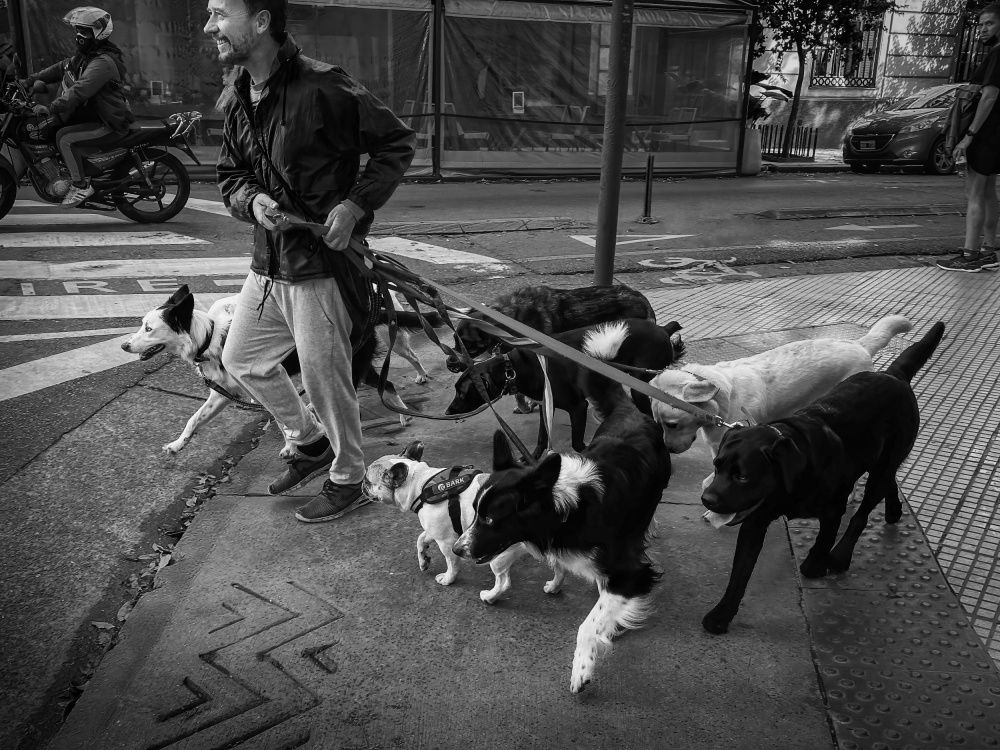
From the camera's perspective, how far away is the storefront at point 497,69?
14.7m

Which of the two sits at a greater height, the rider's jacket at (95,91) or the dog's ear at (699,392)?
the rider's jacket at (95,91)

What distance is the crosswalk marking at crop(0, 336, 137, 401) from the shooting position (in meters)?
5.29

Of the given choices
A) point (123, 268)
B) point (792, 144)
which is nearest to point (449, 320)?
point (123, 268)

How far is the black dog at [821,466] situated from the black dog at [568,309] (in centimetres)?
180

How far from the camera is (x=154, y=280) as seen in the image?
7.82 m

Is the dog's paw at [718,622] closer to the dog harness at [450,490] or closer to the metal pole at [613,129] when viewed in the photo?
the dog harness at [450,490]

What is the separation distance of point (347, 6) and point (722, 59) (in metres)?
7.77

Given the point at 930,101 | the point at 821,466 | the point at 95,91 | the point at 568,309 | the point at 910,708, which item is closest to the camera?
the point at 910,708

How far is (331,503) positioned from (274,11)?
2061mm

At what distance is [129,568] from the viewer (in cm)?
353

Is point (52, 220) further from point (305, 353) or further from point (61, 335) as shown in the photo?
point (305, 353)

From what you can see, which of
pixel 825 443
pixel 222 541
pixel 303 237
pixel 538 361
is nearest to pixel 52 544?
pixel 222 541

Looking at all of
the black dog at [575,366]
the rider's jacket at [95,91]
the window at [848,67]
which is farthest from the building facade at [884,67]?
the black dog at [575,366]

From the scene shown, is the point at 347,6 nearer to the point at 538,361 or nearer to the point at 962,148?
the point at 962,148
